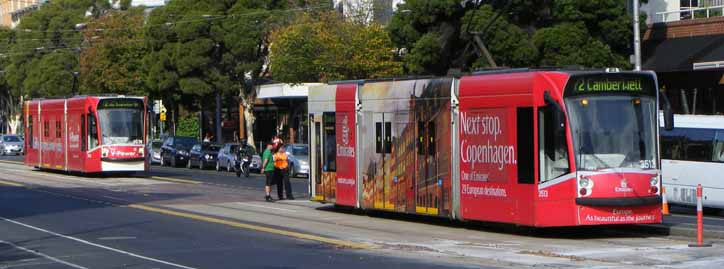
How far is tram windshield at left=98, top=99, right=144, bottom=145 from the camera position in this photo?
4194cm

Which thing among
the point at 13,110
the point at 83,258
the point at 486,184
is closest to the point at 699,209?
the point at 486,184

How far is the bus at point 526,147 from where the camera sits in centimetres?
1881

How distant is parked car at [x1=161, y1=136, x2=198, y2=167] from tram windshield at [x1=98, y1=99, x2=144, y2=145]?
15.6 m

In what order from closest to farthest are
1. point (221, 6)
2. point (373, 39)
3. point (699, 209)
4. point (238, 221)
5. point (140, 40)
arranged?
point (699, 209) → point (238, 221) → point (373, 39) → point (221, 6) → point (140, 40)

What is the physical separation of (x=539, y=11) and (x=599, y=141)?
27278mm

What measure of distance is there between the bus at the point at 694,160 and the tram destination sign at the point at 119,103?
70.0 ft

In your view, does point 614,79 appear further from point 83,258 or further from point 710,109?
point 710,109

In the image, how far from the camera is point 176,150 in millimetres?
58812

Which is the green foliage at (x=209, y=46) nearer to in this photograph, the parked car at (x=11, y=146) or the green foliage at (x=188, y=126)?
the green foliage at (x=188, y=126)

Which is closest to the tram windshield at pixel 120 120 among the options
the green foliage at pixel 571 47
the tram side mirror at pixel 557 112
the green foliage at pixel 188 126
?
the green foliage at pixel 571 47

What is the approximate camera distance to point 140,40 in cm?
7225

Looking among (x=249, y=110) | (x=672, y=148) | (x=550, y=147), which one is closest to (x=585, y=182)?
(x=550, y=147)

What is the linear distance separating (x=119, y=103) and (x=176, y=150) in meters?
16.9

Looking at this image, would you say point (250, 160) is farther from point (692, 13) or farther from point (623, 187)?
point (623, 187)
